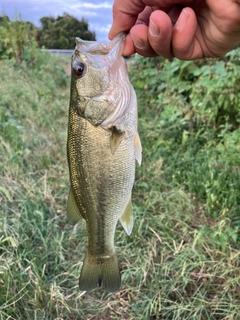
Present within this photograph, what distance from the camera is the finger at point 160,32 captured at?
138cm

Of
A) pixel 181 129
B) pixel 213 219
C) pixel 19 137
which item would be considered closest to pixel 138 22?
pixel 213 219

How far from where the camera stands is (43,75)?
27.5 ft

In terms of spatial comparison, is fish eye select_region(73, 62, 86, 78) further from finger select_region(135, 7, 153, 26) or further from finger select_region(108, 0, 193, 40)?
→ finger select_region(135, 7, 153, 26)

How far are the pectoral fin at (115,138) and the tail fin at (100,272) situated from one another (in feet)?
1.79

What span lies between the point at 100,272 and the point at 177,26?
1.09 m

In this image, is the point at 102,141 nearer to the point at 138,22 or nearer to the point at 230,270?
the point at 138,22

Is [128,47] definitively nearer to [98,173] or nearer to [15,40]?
[98,173]

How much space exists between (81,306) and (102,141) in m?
1.48

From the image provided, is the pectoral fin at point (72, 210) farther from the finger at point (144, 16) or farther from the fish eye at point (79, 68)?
the finger at point (144, 16)

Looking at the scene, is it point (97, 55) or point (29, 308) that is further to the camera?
point (29, 308)

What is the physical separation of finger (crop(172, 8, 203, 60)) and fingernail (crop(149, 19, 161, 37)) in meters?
→ 0.09

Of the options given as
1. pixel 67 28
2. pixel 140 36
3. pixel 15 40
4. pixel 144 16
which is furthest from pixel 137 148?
pixel 15 40

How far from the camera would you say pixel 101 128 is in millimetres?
1492

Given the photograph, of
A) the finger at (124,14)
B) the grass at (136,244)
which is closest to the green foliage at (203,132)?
the grass at (136,244)
